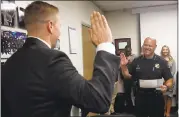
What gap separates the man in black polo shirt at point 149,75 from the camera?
0.64m

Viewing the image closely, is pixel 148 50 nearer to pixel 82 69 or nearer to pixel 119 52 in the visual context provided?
pixel 119 52

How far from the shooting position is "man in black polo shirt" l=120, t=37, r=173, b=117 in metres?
0.64

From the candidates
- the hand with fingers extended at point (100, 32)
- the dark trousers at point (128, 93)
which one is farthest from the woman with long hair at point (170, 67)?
the hand with fingers extended at point (100, 32)

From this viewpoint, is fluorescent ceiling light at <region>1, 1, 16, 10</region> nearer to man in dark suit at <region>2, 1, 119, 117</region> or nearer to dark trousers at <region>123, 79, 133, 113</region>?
man in dark suit at <region>2, 1, 119, 117</region>

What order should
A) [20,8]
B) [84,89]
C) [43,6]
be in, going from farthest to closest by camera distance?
[20,8], [43,6], [84,89]

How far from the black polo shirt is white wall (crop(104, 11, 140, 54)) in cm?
4

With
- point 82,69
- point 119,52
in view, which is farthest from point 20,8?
point 119,52

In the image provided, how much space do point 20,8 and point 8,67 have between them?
27.6 inches

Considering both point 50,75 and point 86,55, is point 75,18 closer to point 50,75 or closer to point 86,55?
point 86,55

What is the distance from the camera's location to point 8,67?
0.61 metres

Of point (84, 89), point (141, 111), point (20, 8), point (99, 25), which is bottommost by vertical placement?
point (141, 111)

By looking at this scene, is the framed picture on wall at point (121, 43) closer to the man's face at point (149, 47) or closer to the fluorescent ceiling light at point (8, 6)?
the man's face at point (149, 47)

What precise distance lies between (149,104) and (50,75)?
322 mm

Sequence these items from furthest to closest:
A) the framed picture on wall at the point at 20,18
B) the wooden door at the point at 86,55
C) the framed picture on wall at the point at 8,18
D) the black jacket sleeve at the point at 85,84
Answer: the framed picture on wall at the point at 20,18 → the framed picture on wall at the point at 8,18 → the wooden door at the point at 86,55 → the black jacket sleeve at the point at 85,84
